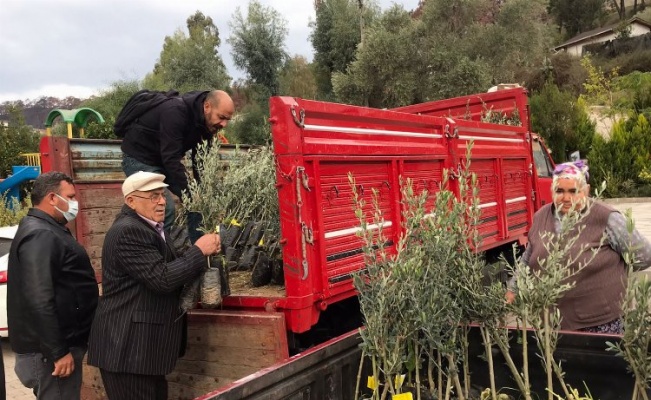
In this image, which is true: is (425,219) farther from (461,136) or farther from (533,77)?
(533,77)

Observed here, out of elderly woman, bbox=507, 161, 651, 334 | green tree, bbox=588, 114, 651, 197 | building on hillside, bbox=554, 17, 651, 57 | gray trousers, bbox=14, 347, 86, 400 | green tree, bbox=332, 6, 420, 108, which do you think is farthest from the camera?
building on hillside, bbox=554, 17, 651, 57

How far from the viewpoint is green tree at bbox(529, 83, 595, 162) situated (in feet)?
69.7

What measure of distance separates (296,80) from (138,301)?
112 ft

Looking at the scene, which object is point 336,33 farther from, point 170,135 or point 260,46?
point 170,135

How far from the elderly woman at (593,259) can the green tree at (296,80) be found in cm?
3209

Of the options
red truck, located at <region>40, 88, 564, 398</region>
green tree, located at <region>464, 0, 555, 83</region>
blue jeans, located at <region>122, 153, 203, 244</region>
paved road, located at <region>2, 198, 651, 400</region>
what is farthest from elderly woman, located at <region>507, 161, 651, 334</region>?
green tree, located at <region>464, 0, 555, 83</region>

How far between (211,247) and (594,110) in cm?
3049

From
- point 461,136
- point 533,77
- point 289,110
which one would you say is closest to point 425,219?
point 289,110

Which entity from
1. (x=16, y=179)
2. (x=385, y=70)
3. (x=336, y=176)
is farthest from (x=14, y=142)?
(x=336, y=176)

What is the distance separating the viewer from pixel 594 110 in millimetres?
29594

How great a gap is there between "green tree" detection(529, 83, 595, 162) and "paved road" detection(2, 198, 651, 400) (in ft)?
8.88

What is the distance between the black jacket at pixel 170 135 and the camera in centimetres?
396

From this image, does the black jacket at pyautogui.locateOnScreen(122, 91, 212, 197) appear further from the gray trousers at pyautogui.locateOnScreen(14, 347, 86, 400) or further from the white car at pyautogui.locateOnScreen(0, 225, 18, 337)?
the white car at pyautogui.locateOnScreen(0, 225, 18, 337)

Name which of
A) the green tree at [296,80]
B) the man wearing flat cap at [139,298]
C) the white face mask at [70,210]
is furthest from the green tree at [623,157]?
the man wearing flat cap at [139,298]
